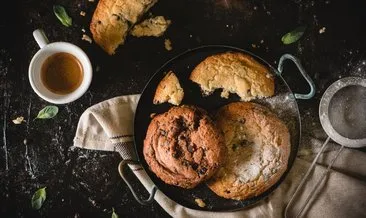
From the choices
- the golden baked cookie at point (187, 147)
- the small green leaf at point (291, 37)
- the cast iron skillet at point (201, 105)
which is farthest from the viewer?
the small green leaf at point (291, 37)

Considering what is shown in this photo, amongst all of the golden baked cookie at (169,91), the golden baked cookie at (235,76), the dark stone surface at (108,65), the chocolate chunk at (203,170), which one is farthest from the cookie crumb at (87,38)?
the chocolate chunk at (203,170)

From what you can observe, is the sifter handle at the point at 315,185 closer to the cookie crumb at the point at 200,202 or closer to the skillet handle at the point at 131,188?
the cookie crumb at the point at 200,202

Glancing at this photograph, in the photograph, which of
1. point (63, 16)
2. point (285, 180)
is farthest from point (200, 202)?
point (63, 16)

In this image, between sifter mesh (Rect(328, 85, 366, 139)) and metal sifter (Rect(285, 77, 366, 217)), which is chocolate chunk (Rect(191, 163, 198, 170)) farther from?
sifter mesh (Rect(328, 85, 366, 139))

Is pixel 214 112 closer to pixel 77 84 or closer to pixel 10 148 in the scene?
pixel 77 84

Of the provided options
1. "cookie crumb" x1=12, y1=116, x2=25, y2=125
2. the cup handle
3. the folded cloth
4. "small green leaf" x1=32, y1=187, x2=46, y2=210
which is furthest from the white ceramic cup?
"small green leaf" x1=32, y1=187, x2=46, y2=210

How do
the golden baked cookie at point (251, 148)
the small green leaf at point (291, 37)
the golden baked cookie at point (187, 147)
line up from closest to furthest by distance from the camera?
the golden baked cookie at point (187, 147)
the golden baked cookie at point (251, 148)
the small green leaf at point (291, 37)
